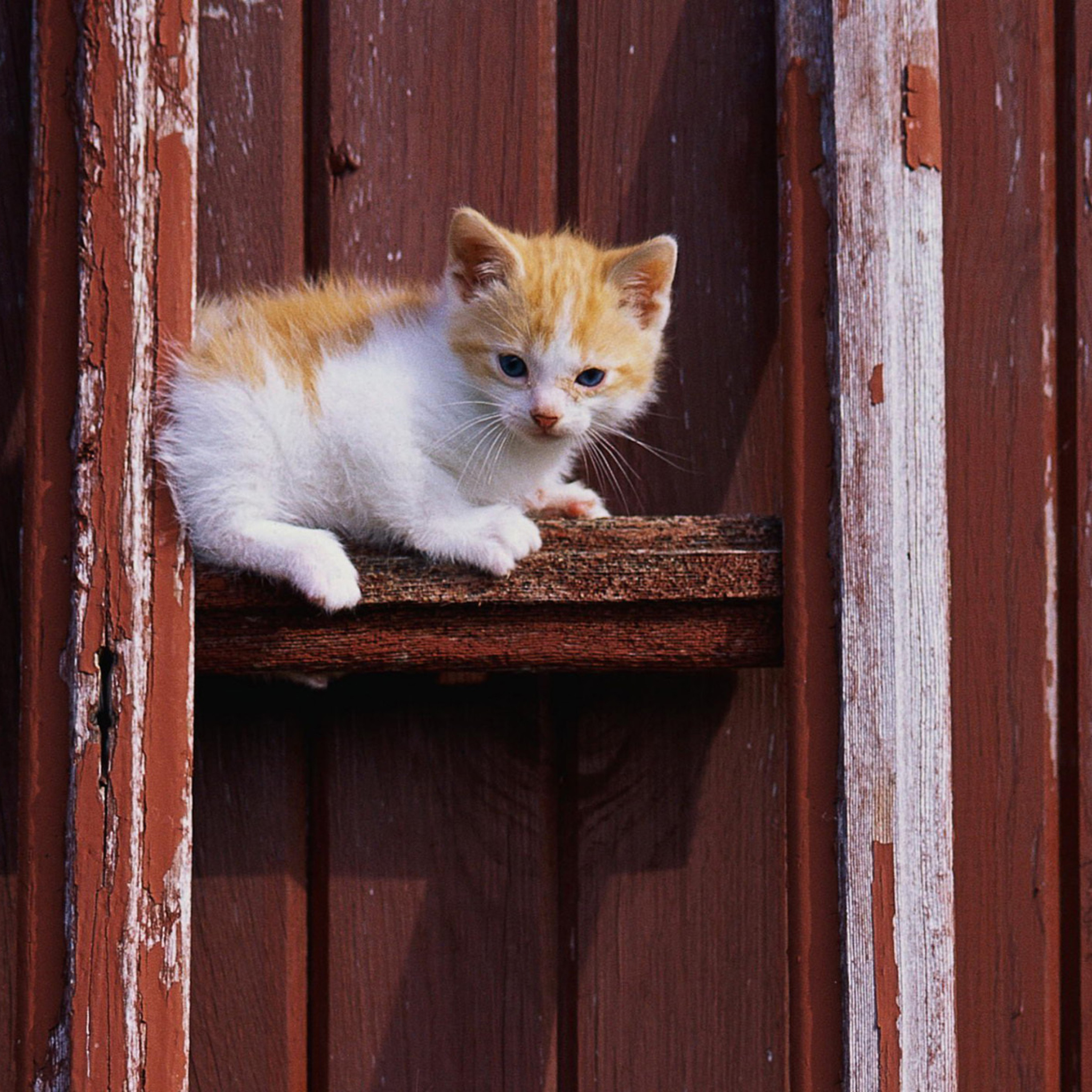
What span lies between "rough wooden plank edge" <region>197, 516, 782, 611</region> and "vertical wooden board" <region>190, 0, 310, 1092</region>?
23 centimetres

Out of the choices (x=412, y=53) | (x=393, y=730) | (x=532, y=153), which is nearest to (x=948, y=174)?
(x=532, y=153)

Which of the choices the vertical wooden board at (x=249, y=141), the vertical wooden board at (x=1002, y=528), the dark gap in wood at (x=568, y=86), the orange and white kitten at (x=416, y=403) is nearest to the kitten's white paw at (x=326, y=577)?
the orange and white kitten at (x=416, y=403)

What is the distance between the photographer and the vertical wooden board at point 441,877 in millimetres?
1083

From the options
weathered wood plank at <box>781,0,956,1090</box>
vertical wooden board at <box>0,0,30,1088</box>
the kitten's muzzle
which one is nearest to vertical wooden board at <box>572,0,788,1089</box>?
the kitten's muzzle

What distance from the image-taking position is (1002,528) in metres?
1.11

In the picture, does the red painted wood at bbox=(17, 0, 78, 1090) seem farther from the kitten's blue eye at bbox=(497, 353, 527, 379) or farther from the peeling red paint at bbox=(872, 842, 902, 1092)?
the peeling red paint at bbox=(872, 842, 902, 1092)

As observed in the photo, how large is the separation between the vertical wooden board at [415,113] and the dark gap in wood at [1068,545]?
0.56 metres

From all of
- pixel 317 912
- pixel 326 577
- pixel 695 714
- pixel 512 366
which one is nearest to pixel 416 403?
pixel 512 366

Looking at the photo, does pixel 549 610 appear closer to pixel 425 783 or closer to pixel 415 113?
pixel 425 783

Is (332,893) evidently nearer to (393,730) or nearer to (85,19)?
(393,730)

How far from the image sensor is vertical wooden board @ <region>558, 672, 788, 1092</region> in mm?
1094

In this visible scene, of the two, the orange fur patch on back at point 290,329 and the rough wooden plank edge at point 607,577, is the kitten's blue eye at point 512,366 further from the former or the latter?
the rough wooden plank edge at point 607,577

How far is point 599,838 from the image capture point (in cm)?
110

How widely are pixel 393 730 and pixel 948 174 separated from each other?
2.81ft
